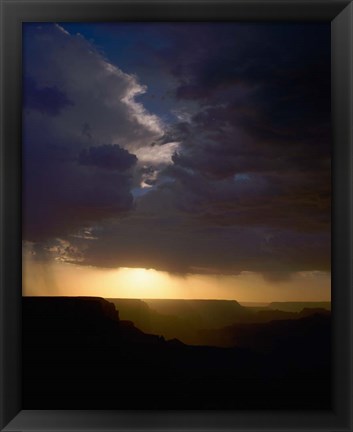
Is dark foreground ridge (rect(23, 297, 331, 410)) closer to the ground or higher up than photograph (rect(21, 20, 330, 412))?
closer to the ground

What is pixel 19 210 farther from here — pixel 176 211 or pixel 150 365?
pixel 150 365

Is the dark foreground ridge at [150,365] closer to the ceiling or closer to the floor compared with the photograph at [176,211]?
closer to the floor

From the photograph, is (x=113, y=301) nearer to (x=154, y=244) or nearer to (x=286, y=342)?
(x=154, y=244)

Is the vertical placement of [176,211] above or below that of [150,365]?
above

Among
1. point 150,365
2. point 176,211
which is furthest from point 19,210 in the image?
point 150,365

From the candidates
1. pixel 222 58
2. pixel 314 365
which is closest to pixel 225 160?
pixel 222 58
